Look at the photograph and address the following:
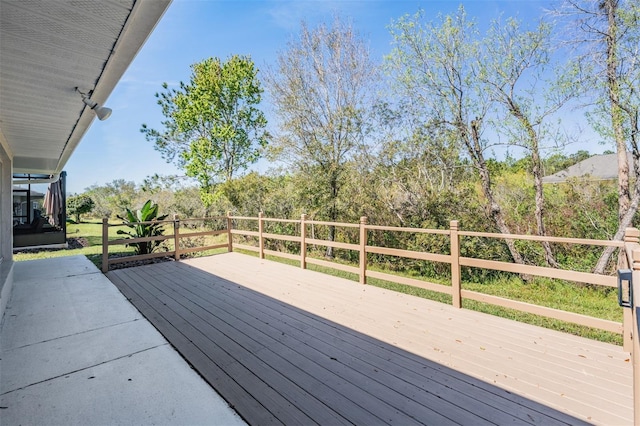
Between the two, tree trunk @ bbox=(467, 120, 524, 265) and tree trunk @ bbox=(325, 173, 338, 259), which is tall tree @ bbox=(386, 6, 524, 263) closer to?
tree trunk @ bbox=(467, 120, 524, 265)

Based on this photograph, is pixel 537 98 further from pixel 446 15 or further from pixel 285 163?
pixel 285 163

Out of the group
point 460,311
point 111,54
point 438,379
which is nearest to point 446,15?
point 460,311

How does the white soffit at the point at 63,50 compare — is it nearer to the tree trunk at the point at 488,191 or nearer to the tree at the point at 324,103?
the tree at the point at 324,103

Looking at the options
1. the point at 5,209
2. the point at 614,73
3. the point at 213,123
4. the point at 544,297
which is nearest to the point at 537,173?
the point at 614,73

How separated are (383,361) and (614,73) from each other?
6.34 m

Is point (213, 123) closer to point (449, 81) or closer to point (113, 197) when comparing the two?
point (449, 81)

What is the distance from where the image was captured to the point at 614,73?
4984 millimetres

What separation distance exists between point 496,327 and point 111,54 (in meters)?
4.55

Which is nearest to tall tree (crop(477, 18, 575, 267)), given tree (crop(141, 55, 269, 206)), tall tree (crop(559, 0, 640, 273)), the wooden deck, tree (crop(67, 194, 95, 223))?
tall tree (crop(559, 0, 640, 273))

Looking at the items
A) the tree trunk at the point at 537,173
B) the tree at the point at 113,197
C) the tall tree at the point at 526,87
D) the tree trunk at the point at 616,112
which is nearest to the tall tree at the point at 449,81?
the tall tree at the point at 526,87

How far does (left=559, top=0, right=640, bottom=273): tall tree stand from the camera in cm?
482

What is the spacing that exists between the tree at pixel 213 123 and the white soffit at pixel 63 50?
9448mm

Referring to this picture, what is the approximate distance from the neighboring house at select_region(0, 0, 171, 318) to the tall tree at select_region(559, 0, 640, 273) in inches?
270

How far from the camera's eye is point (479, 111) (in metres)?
6.29
